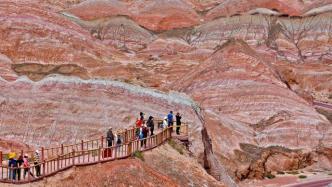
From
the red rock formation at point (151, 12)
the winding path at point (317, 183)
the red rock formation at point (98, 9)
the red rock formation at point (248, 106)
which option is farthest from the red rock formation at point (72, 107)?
the red rock formation at point (98, 9)

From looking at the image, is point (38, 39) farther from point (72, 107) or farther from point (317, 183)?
point (317, 183)

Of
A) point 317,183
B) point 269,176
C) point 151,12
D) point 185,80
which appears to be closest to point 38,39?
point 185,80

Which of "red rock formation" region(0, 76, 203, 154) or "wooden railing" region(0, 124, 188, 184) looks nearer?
"wooden railing" region(0, 124, 188, 184)

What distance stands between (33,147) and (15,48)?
132 feet

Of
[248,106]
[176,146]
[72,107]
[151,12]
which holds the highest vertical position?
[151,12]

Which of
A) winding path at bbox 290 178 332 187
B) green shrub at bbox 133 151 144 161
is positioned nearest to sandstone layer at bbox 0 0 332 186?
green shrub at bbox 133 151 144 161

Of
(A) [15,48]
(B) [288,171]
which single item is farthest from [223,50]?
(A) [15,48]

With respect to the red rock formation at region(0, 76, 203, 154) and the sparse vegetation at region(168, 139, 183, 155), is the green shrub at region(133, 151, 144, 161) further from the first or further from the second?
the red rock formation at region(0, 76, 203, 154)

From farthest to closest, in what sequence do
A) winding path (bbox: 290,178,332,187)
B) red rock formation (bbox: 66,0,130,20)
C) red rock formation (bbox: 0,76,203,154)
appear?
1. red rock formation (bbox: 66,0,130,20)
2. winding path (bbox: 290,178,332,187)
3. red rock formation (bbox: 0,76,203,154)

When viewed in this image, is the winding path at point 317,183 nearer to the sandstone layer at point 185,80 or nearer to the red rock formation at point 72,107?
→ the sandstone layer at point 185,80

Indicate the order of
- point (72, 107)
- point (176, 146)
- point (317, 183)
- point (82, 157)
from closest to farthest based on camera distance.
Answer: point (82, 157)
point (176, 146)
point (72, 107)
point (317, 183)

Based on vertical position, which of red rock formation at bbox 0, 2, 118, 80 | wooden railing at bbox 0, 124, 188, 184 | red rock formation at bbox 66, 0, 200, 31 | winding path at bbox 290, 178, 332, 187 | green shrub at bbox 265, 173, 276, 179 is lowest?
winding path at bbox 290, 178, 332, 187

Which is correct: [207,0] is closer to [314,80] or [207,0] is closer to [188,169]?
[314,80]

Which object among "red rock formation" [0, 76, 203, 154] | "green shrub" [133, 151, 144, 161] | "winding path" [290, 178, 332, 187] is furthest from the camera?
"winding path" [290, 178, 332, 187]
